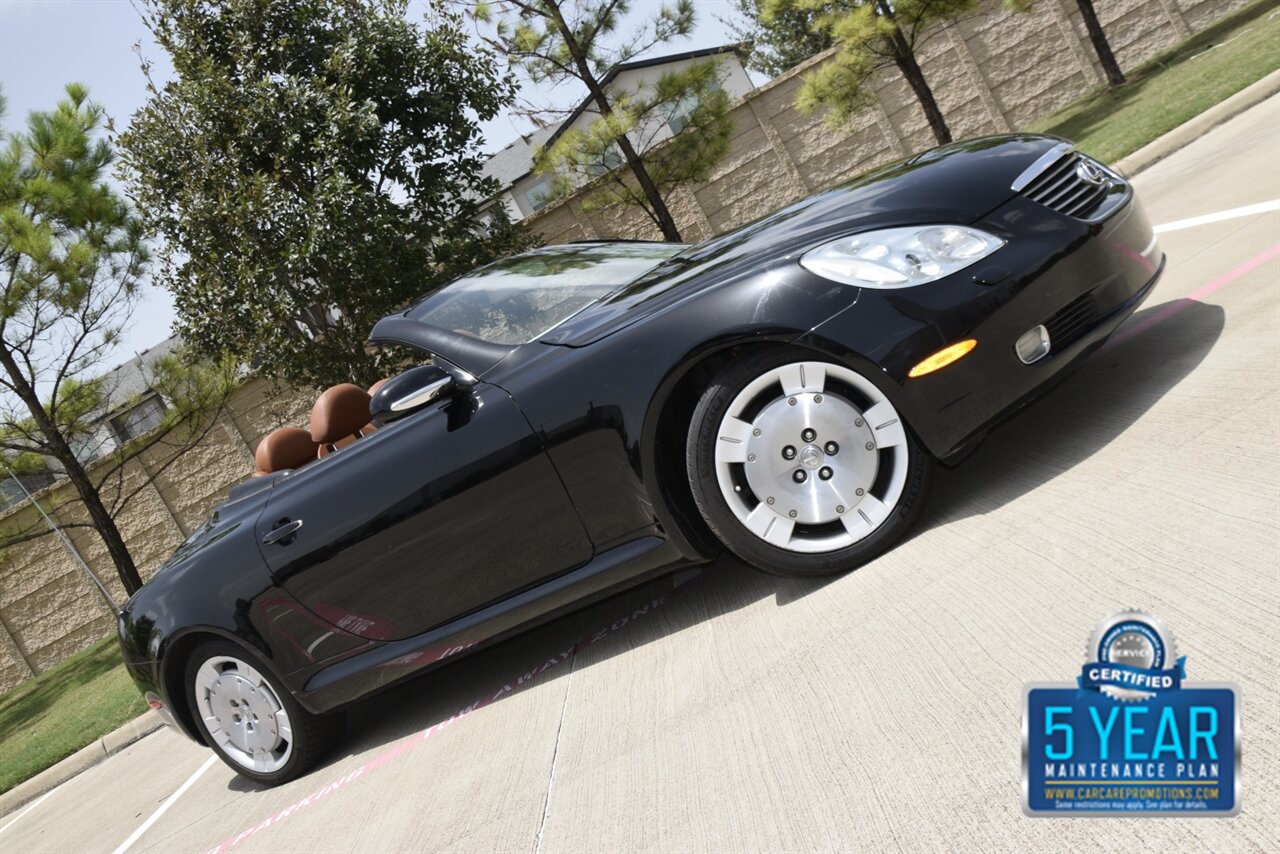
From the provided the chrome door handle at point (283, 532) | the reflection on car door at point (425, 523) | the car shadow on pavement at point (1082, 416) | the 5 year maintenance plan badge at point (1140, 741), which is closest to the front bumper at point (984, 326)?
the car shadow on pavement at point (1082, 416)

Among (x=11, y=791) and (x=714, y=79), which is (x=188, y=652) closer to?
(x=11, y=791)

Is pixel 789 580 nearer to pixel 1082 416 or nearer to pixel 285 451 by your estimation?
pixel 1082 416

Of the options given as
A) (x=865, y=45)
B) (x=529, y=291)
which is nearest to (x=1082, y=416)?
(x=529, y=291)

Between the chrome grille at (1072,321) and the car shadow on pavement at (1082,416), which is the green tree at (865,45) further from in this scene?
the chrome grille at (1072,321)

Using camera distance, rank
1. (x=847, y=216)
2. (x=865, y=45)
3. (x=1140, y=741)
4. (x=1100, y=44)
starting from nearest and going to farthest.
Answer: (x=1140, y=741) → (x=847, y=216) → (x=1100, y=44) → (x=865, y=45)

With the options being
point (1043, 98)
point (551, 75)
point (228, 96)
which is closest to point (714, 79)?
point (551, 75)

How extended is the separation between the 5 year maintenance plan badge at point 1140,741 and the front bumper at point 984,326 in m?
1.37

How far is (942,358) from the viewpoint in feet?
10.5

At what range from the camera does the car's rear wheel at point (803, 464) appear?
3.31 metres

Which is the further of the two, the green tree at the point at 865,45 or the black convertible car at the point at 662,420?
the green tree at the point at 865,45

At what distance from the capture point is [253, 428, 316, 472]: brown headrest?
15.7ft

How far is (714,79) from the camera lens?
1712 centimetres

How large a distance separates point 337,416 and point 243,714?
1.22 metres

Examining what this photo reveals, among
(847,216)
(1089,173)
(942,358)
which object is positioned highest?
(847,216)
